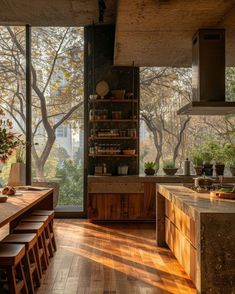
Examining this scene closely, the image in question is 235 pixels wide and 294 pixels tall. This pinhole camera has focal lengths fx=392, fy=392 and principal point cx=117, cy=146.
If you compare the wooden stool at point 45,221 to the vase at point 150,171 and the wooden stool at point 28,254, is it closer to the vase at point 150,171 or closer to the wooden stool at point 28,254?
the wooden stool at point 28,254

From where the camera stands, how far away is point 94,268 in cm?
408

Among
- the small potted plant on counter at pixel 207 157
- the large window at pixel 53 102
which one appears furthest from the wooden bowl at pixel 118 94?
the small potted plant on counter at pixel 207 157

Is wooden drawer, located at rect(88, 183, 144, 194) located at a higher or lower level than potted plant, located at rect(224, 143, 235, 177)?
lower

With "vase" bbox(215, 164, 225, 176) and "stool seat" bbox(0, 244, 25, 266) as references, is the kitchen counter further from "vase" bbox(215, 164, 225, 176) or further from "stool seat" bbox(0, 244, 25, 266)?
"stool seat" bbox(0, 244, 25, 266)

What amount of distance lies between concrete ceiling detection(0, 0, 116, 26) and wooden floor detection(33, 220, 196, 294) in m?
3.52

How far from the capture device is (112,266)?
4164 mm

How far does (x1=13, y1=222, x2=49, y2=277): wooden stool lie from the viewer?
11.9 feet

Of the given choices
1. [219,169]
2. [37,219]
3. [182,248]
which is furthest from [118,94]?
[182,248]

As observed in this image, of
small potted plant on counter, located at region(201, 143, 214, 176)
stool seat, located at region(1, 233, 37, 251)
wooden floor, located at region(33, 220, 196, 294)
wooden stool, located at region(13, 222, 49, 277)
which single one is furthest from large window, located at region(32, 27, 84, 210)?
stool seat, located at region(1, 233, 37, 251)

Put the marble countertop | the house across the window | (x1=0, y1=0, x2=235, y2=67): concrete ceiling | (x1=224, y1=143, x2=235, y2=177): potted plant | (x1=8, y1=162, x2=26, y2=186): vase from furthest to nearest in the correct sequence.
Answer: the house across the window → (x1=224, y1=143, x2=235, y2=177): potted plant → (x1=8, y1=162, x2=26, y2=186): vase → (x1=0, y1=0, x2=235, y2=67): concrete ceiling → the marble countertop

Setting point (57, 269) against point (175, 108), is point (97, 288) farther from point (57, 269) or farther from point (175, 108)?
point (175, 108)

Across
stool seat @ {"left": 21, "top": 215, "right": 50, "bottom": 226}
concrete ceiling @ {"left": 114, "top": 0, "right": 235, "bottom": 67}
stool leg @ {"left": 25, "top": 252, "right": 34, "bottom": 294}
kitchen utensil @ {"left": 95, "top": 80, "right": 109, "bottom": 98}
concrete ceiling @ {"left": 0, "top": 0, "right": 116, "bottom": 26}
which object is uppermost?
concrete ceiling @ {"left": 0, "top": 0, "right": 116, "bottom": 26}

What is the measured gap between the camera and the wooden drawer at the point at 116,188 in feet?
21.4

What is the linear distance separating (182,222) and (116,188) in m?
2.72
